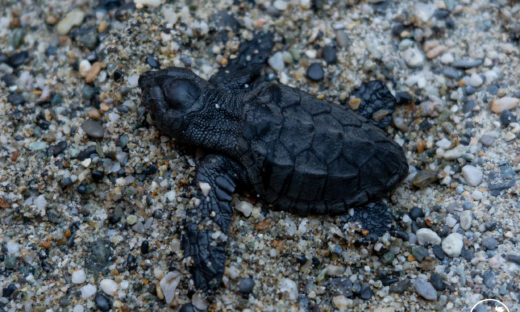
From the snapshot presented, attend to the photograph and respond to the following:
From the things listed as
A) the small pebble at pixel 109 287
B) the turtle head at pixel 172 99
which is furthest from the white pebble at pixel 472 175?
the small pebble at pixel 109 287

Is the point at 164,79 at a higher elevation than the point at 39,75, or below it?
higher

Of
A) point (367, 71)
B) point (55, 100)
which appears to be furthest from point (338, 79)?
point (55, 100)

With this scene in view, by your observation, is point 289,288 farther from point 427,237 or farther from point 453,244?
point 453,244

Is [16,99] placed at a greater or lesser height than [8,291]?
greater

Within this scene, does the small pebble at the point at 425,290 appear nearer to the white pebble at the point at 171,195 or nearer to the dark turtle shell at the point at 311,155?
the dark turtle shell at the point at 311,155

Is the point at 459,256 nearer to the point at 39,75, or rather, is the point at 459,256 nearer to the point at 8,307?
the point at 8,307

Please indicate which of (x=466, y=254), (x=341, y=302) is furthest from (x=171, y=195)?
(x=466, y=254)
